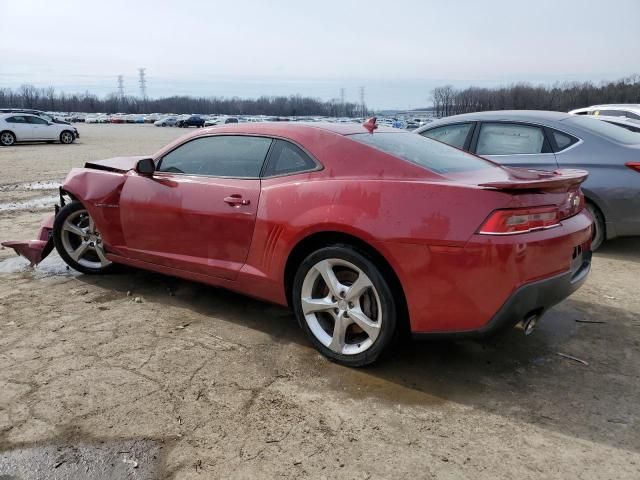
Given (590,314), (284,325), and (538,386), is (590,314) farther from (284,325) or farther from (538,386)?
(284,325)

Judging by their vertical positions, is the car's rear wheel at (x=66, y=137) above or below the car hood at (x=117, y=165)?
below

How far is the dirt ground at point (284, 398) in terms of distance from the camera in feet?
8.04

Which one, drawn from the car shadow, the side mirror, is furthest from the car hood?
the car shadow

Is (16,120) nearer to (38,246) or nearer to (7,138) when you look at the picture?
(7,138)

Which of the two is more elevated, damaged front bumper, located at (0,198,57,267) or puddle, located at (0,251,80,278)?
damaged front bumper, located at (0,198,57,267)

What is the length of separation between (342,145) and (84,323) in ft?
7.49

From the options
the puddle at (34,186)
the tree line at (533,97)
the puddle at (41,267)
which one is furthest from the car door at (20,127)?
the tree line at (533,97)

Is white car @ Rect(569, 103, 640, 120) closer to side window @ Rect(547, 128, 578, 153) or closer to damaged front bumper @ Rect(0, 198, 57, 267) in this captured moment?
side window @ Rect(547, 128, 578, 153)

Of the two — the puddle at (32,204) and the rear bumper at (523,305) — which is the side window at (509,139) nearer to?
the rear bumper at (523,305)

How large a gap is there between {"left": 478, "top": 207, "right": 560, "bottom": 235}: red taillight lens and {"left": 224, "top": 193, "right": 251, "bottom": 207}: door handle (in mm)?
1607

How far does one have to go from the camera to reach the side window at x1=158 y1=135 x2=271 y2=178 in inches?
151

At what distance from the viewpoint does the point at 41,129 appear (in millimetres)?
25125

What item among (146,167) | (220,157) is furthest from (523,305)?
(146,167)

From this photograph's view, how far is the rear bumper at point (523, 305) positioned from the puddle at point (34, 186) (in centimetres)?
1021
